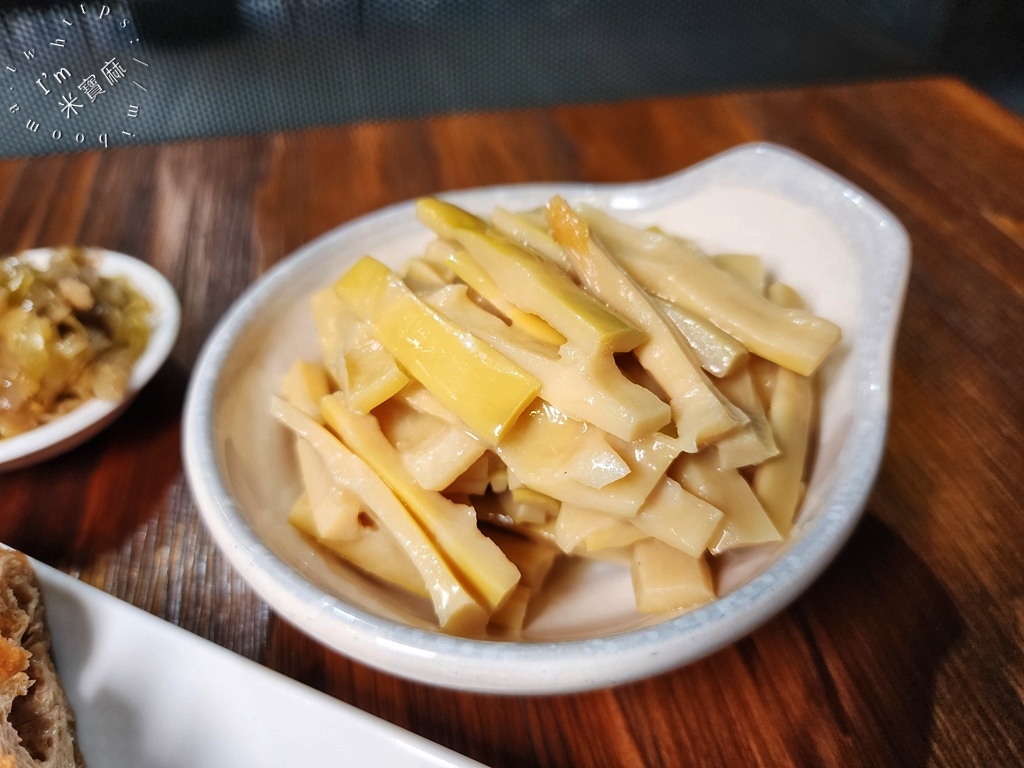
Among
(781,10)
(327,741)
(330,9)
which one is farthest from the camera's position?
(781,10)

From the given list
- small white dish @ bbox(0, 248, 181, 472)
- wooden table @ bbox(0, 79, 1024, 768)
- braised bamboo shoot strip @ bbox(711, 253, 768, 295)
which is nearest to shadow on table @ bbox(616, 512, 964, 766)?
wooden table @ bbox(0, 79, 1024, 768)

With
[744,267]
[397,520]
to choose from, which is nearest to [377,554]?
[397,520]

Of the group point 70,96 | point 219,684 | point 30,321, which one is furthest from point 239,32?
point 219,684

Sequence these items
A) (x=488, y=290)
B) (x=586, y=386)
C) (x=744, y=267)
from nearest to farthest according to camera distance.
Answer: (x=586, y=386) → (x=488, y=290) → (x=744, y=267)

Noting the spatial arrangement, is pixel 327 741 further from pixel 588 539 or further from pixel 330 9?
pixel 330 9

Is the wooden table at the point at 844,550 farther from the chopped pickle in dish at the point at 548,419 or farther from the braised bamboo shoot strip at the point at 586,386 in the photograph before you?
the braised bamboo shoot strip at the point at 586,386

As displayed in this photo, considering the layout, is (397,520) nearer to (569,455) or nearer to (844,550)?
(569,455)

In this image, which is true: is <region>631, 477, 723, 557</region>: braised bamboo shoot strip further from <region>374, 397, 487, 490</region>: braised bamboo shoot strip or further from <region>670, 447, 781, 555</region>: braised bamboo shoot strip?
<region>374, 397, 487, 490</region>: braised bamboo shoot strip
